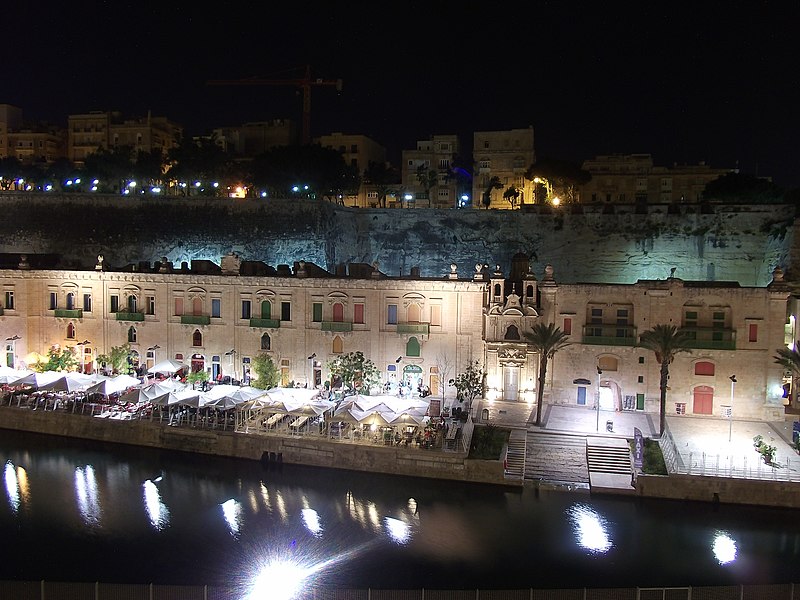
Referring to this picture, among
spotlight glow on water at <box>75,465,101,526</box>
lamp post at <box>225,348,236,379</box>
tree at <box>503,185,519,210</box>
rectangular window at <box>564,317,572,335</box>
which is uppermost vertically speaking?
tree at <box>503,185,519,210</box>

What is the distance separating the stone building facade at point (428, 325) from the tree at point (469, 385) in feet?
2.74

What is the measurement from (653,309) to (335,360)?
1975 cm

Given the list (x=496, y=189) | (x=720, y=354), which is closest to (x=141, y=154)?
(x=496, y=189)

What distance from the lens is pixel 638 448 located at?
33.3m

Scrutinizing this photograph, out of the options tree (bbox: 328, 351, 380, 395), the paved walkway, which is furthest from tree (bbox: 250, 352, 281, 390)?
the paved walkway

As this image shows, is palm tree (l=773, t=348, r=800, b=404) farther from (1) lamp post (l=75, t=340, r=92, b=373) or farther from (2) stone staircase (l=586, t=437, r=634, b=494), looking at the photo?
(1) lamp post (l=75, t=340, r=92, b=373)

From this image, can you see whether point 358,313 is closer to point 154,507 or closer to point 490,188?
point 154,507

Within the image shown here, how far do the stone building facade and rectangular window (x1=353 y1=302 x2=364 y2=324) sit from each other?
0.07m

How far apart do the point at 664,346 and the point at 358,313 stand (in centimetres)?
1861

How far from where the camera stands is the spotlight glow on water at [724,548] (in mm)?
25750

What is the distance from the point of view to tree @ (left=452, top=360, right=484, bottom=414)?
131ft

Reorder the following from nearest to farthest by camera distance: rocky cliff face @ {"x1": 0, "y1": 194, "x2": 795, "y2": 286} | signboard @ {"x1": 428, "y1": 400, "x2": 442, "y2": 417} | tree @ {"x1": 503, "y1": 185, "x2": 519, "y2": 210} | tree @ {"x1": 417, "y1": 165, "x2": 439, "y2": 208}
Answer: signboard @ {"x1": 428, "y1": 400, "x2": 442, "y2": 417} < rocky cliff face @ {"x1": 0, "y1": 194, "x2": 795, "y2": 286} < tree @ {"x1": 503, "y1": 185, "x2": 519, "y2": 210} < tree @ {"x1": 417, "y1": 165, "x2": 439, "y2": 208}

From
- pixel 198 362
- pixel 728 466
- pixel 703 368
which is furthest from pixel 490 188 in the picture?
pixel 728 466

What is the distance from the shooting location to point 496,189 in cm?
8988
